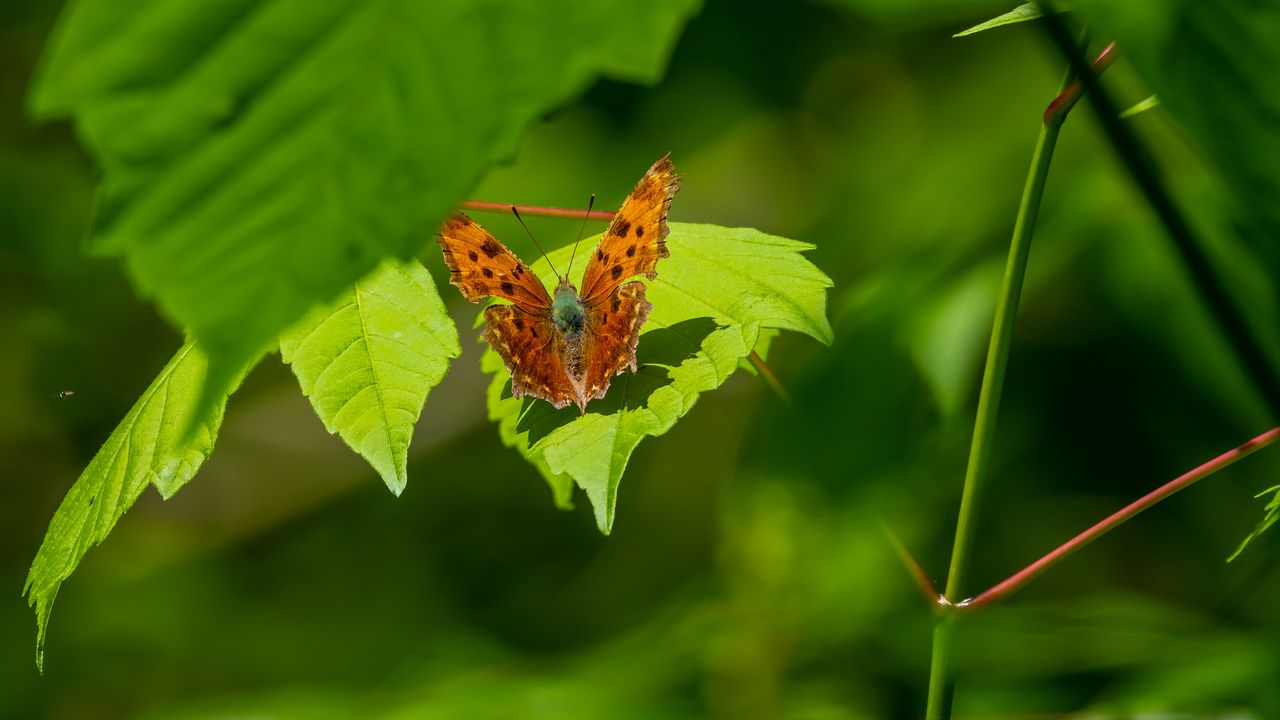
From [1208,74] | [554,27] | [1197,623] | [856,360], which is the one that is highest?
[554,27]

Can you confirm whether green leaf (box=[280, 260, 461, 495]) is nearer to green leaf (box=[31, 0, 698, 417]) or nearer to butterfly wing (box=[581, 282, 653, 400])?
butterfly wing (box=[581, 282, 653, 400])

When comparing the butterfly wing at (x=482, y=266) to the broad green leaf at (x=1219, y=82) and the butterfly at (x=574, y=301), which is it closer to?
the butterfly at (x=574, y=301)

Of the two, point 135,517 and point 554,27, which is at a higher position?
point 554,27

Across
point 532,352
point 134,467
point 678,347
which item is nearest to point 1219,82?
point 678,347

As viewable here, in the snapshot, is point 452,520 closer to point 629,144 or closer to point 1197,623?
point 629,144

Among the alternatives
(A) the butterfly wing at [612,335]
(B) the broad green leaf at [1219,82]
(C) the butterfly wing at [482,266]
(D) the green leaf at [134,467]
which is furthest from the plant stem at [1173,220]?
(D) the green leaf at [134,467]

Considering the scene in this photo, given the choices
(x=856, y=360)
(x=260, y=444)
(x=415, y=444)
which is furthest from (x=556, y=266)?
(x=260, y=444)

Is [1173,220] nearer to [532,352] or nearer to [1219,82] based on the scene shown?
[1219,82]
